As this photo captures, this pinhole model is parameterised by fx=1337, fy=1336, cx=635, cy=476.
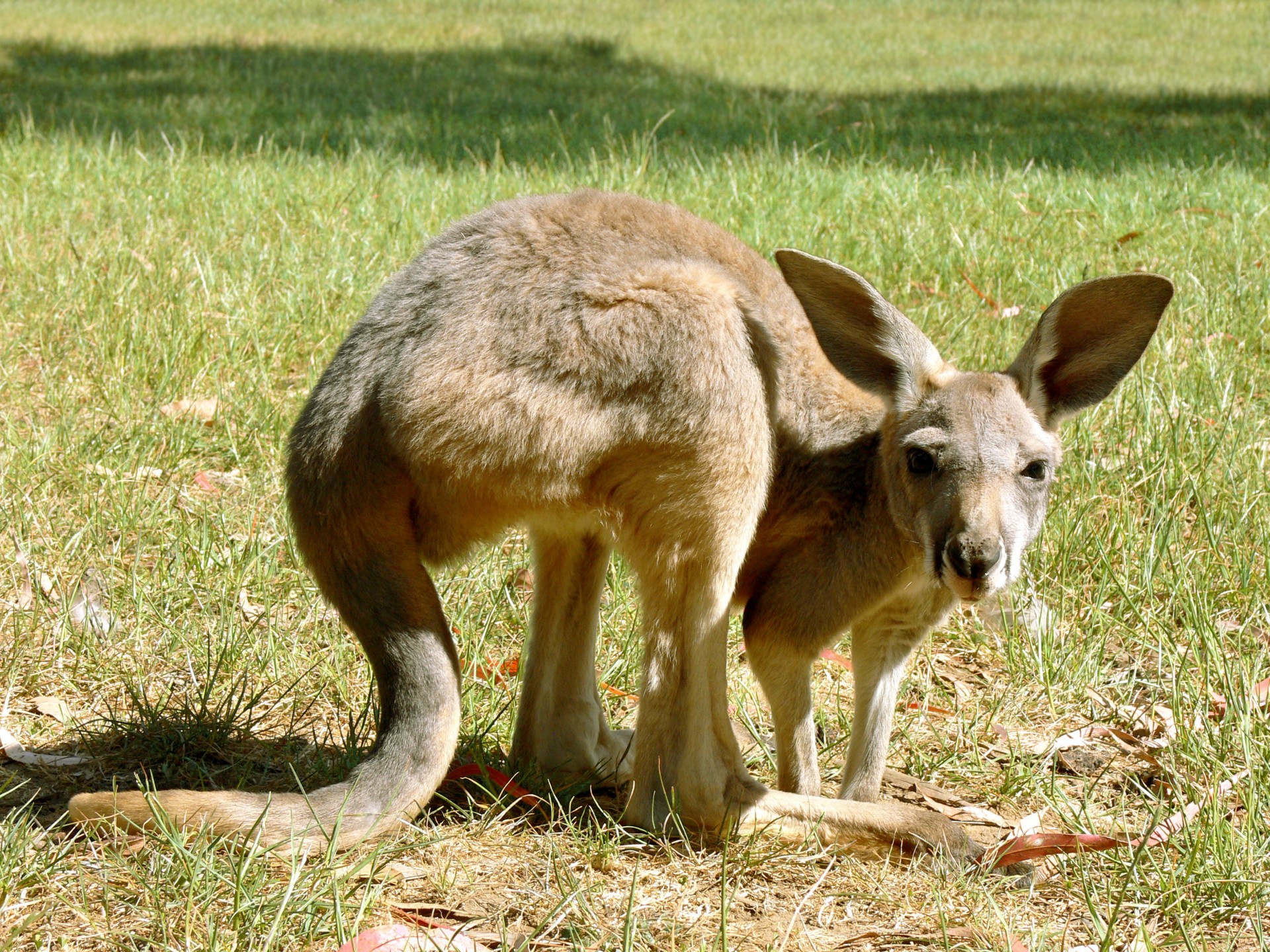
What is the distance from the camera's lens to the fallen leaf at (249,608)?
338cm

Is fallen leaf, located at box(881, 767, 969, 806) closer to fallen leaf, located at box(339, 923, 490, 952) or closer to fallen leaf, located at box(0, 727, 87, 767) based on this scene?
fallen leaf, located at box(339, 923, 490, 952)

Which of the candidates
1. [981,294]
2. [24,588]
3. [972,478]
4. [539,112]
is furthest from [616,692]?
[539,112]

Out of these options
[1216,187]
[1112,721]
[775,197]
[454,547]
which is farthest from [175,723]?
[1216,187]

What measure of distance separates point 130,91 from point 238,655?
875 centimetres

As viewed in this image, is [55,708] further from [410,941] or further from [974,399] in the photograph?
[974,399]

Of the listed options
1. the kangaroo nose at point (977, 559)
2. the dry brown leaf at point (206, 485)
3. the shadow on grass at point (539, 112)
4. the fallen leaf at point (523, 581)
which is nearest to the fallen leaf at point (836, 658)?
the fallen leaf at point (523, 581)

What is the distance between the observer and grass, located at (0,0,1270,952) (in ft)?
7.97

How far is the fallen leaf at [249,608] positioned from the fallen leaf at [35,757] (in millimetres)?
603

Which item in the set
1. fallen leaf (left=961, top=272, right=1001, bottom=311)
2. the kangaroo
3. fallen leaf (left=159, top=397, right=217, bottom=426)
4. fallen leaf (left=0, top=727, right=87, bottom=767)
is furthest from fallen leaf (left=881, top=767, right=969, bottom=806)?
fallen leaf (left=961, top=272, right=1001, bottom=311)

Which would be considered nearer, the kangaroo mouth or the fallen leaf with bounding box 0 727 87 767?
the kangaroo mouth

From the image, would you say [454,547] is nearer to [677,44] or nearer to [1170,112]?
[1170,112]

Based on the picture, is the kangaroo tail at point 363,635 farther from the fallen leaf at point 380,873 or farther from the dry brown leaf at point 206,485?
the dry brown leaf at point 206,485

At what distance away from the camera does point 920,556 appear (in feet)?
9.55

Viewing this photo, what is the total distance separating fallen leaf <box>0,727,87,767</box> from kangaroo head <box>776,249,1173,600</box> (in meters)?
1.84
